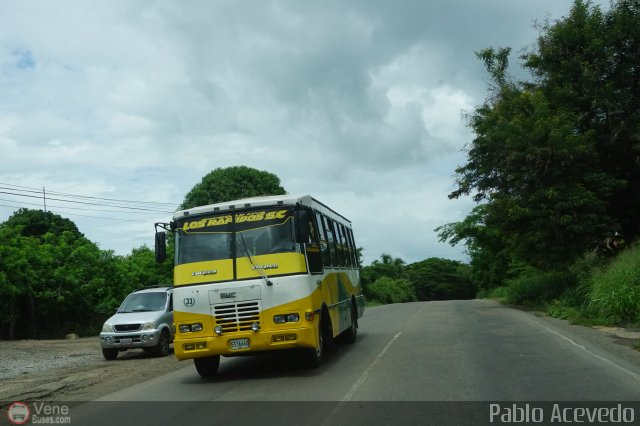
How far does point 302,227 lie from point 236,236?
4.45ft

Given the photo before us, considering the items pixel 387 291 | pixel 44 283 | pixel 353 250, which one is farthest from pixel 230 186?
pixel 387 291

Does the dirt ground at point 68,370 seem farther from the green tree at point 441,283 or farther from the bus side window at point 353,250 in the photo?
the green tree at point 441,283

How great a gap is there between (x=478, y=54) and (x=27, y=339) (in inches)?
1049

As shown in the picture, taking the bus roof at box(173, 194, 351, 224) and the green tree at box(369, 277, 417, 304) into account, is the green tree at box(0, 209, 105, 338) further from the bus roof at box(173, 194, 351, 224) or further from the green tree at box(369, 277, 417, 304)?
the green tree at box(369, 277, 417, 304)

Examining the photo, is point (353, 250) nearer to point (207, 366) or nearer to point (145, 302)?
point (145, 302)

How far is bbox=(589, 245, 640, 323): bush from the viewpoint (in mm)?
16188

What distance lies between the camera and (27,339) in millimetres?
24016

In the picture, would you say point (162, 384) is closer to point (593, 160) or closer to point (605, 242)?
point (593, 160)

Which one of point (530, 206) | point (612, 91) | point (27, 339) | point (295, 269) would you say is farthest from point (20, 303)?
point (612, 91)

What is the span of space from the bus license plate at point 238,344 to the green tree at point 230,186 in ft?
83.6

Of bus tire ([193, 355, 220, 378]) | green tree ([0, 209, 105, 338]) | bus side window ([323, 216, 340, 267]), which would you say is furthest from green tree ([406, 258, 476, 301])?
bus tire ([193, 355, 220, 378])

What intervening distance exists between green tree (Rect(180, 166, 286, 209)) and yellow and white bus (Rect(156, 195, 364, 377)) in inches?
964

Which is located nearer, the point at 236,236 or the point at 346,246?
the point at 236,236

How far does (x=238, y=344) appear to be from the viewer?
1018 cm
